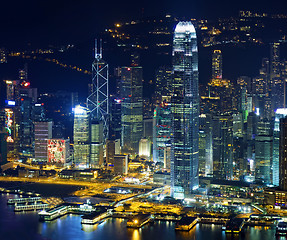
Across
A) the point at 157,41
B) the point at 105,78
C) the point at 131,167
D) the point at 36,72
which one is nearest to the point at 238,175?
the point at 131,167

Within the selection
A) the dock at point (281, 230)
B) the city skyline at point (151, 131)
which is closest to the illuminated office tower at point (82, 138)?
the city skyline at point (151, 131)

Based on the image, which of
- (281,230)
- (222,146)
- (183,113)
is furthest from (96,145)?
(281,230)

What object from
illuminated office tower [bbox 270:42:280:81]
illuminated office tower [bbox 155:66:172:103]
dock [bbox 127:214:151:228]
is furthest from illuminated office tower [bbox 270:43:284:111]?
dock [bbox 127:214:151:228]

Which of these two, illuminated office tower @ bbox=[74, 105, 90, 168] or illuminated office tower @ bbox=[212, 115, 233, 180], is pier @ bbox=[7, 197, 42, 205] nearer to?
illuminated office tower @ bbox=[74, 105, 90, 168]

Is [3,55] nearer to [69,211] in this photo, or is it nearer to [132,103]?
[132,103]

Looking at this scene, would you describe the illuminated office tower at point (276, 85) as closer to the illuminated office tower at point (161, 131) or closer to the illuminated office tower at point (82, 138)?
the illuminated office tower at point (161, 131)
